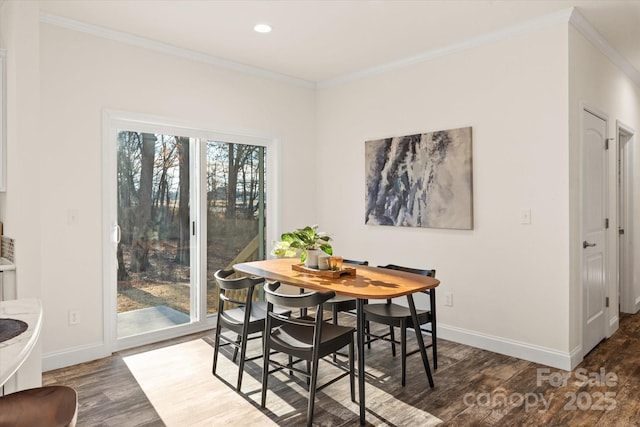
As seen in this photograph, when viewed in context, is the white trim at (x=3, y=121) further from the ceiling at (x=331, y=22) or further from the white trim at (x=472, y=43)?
the white trim at (x=472, y=43)

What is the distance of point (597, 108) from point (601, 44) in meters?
0.56

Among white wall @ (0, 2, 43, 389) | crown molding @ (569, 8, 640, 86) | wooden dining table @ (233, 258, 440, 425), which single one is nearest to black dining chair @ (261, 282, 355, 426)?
wooden dining table @ (233, 258, 440, 425)

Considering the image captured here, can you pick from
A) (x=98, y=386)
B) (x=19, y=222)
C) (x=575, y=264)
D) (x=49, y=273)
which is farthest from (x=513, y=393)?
(x=49, y=273)

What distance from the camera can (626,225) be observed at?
4801 mm

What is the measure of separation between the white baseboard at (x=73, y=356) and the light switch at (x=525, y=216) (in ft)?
11.8

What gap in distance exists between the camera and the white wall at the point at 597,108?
3.38 metres

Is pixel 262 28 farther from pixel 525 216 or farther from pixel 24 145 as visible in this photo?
pixel 525 216

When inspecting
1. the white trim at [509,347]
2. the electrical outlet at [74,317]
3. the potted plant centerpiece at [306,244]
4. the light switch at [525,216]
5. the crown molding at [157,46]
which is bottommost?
the white trim at [509,347]

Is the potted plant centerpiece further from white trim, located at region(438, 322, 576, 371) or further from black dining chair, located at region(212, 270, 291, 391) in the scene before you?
white trim, located at region(438, 322, 576, 371)

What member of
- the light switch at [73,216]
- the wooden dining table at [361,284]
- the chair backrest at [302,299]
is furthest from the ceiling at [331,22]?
the chair backrest at [302,299]

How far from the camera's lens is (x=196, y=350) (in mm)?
3766

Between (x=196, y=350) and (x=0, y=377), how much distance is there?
107 inches

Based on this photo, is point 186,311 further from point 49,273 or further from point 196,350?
point 49,273

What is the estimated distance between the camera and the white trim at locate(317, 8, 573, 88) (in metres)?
3.32
